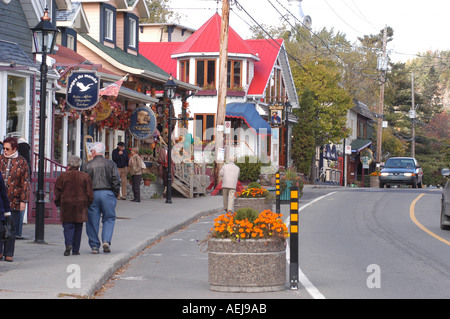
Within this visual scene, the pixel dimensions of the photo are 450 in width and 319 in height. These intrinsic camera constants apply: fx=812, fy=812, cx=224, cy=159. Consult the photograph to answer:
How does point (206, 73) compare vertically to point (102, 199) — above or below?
above

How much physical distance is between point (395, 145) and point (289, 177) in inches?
2013

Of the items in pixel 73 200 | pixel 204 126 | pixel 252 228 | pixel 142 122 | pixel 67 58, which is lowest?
pixel 252 228

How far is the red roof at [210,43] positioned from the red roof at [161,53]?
2.18 meters

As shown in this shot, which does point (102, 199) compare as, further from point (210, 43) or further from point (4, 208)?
point (210, 43)

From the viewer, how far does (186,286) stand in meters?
10.9

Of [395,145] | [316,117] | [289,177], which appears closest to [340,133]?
[316,117]

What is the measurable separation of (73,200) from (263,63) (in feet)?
123

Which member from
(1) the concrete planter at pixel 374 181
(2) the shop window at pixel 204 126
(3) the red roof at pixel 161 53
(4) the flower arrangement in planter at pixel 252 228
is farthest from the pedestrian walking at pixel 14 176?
(1) the concrete planter at pixel 374 181

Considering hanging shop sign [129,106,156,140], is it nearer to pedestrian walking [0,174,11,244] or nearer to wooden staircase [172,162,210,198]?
wooden staircase [172,162,210,198]

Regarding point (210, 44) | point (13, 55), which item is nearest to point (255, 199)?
point (13, 55)

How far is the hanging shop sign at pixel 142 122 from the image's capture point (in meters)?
30.8

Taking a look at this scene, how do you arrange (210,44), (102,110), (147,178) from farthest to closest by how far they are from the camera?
(210,44)
(147,178)
(102,110)

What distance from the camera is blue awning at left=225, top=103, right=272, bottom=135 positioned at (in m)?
44.0

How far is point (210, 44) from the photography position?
1820 inches
